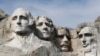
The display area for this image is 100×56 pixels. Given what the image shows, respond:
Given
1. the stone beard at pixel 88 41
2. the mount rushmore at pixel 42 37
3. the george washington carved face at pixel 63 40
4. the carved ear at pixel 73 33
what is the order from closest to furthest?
the mount rushmore at pixel 42 37
the stone beard at pixel 88 41
the george washington carved face at pixel 63 40
the carved ear at pixel 73 33

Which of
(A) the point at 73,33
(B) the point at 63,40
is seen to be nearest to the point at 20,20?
(B) the point at 63,40

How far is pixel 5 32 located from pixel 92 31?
2248mm

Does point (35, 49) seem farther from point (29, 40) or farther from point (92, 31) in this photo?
point (92, 31)

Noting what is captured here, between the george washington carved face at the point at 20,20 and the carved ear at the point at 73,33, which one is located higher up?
the george washington carved face at the point at 20,20

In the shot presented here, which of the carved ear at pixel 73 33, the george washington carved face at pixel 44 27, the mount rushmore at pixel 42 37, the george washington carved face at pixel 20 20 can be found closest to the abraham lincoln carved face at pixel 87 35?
the mount rushmore at pixel 42 37

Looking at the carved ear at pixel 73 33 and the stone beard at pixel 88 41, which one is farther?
the carved ear at pixel 73 33

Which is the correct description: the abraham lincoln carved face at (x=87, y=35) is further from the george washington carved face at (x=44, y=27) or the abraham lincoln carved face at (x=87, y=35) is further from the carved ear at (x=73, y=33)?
the george washington carved face at (x=44, y=27)

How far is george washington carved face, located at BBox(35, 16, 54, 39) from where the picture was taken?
16.6 m

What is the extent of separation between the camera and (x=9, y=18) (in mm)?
16688

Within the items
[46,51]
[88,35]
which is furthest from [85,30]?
[46,51]

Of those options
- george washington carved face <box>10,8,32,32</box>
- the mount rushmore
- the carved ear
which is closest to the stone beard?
the mount rushmore

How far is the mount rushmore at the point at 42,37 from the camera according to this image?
16.1 metres

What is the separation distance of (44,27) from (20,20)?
2.39 ft

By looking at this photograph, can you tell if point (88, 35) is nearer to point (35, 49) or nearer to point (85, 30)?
point (85, 30)
